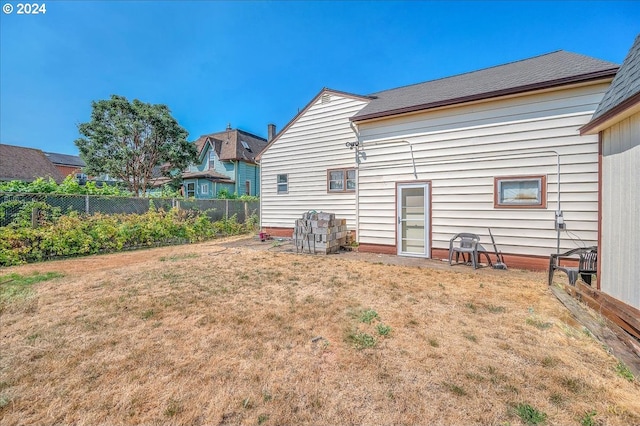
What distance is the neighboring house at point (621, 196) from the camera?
2785 mm

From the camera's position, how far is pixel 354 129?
8328mm

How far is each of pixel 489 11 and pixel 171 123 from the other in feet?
54.8

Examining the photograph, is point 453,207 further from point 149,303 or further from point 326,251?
point 149,303

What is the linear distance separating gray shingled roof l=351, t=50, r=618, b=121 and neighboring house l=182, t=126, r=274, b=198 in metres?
13.8

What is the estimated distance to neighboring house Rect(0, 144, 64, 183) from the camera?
20422 millimetres

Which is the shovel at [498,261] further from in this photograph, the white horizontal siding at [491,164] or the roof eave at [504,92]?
the roof eave at [504,92]

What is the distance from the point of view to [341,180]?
9.12 metres

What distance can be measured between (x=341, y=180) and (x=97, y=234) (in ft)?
25.5

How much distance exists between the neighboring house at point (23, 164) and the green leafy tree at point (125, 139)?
8.83m

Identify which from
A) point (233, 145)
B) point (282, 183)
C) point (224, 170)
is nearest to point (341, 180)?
point (282, 183)

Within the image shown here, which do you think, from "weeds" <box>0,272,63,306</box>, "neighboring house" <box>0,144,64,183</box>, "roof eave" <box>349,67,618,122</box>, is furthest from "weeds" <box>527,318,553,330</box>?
"neighboring house" <box>0,144,64,183</box>

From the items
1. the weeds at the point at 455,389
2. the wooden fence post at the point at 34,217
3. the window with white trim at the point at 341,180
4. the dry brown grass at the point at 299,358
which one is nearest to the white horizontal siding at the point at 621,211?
the dry brown grass at the point at 299,358

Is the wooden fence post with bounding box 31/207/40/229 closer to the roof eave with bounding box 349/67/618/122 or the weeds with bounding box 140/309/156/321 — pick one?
the weeds with bounding box 140/309/156/321

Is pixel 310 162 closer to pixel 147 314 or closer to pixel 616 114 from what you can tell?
pixel 147 314
